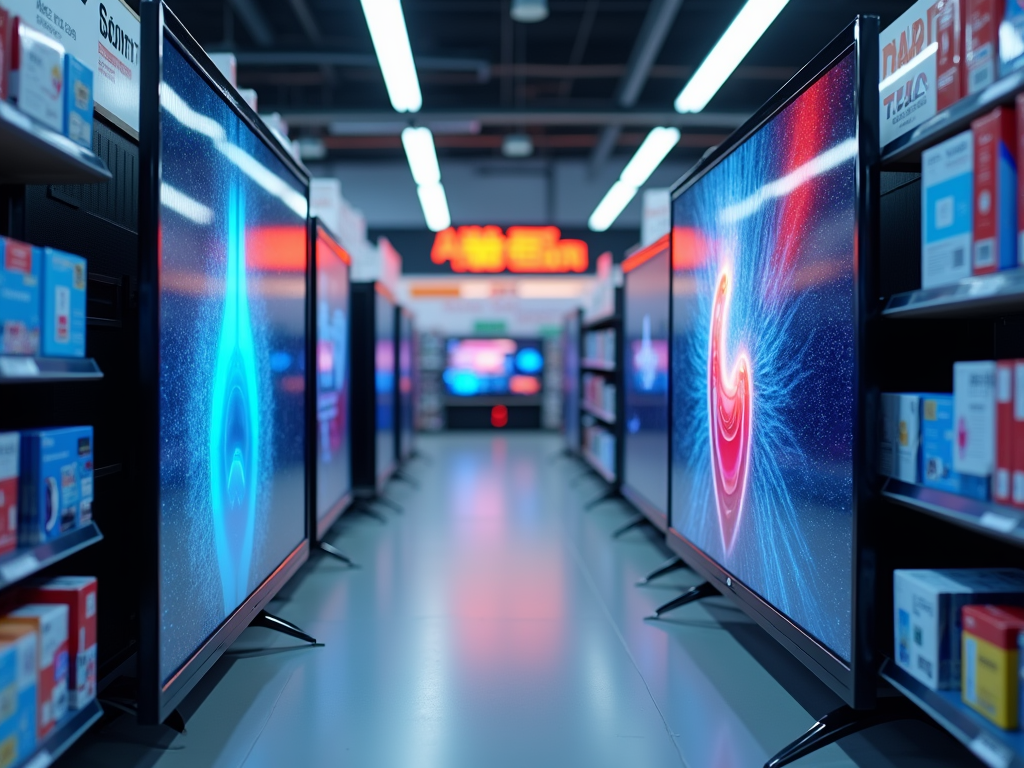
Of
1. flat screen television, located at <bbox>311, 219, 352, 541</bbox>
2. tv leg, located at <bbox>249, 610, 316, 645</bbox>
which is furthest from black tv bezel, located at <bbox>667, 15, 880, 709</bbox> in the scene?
flat screen television, located at <bbox>311, 219, 352, 541</bbox>

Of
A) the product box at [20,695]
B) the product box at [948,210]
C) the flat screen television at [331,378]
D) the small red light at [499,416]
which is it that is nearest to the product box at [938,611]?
the product box at [948,210]

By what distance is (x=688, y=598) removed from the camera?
136 inches

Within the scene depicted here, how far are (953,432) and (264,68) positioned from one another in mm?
10652

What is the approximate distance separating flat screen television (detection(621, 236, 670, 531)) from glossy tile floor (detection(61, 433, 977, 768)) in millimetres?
511

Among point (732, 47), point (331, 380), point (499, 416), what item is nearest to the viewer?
point (331, 380)

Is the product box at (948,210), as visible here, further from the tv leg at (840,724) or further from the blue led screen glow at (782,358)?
the tv leg at (840,724)

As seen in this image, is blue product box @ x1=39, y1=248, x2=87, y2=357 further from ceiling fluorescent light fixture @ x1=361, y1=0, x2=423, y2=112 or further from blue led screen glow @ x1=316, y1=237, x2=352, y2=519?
ceiling fluorescent light fixture @ x1=361, y1=0, x2=423, y2=112

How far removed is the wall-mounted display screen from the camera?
1434cm

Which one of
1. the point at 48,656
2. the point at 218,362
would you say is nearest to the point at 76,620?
the point at 48,656

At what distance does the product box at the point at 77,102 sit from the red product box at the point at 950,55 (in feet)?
6.65

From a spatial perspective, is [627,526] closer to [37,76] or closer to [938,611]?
[938,611]

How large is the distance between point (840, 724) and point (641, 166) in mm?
7670

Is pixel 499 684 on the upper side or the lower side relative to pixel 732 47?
lower

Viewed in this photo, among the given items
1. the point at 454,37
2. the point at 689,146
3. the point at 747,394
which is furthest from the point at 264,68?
the point at 747,394
